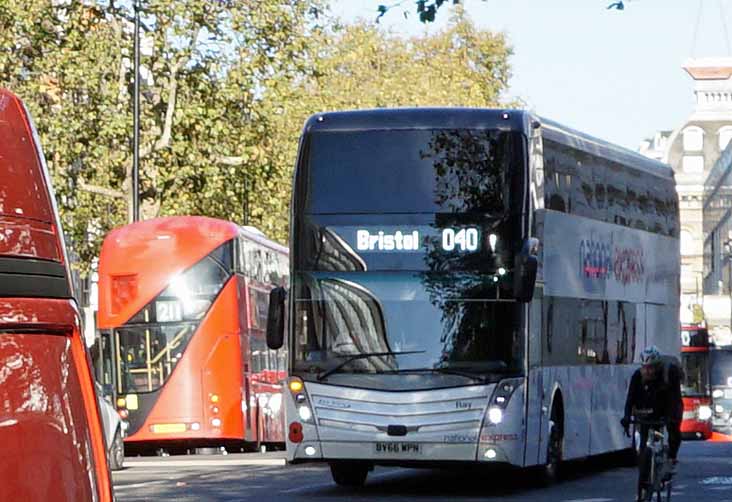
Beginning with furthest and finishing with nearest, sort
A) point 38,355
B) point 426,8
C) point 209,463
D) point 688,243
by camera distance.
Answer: point 688,243 < point 209,463 < point 426,8 < point 38,355

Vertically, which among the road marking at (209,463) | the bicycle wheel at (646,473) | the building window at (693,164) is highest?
the building window at (693,164)

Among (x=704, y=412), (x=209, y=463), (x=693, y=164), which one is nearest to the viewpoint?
(x=209, y=463)

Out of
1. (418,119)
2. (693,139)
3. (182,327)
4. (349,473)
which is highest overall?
(693,139)

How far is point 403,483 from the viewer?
24953mm

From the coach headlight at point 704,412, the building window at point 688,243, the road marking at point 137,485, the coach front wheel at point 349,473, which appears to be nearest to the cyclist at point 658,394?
the coach front wheel at point 349,473

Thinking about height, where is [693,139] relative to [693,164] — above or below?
above

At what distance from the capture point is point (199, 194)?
159 ft

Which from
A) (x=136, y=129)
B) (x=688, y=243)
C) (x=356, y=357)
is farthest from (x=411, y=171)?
(x=688, y=243)

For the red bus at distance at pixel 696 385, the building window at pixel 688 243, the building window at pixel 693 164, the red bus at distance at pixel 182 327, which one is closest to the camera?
the red bus at distance at pixel 182 327

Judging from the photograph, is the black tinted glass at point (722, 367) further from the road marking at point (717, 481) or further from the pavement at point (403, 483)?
the road marking at point (717, 481)

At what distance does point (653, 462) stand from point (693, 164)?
567 ft

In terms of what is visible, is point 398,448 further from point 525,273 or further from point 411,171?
point 411,171

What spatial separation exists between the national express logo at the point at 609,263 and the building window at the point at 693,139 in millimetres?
167472

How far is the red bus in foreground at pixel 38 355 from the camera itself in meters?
5.60
